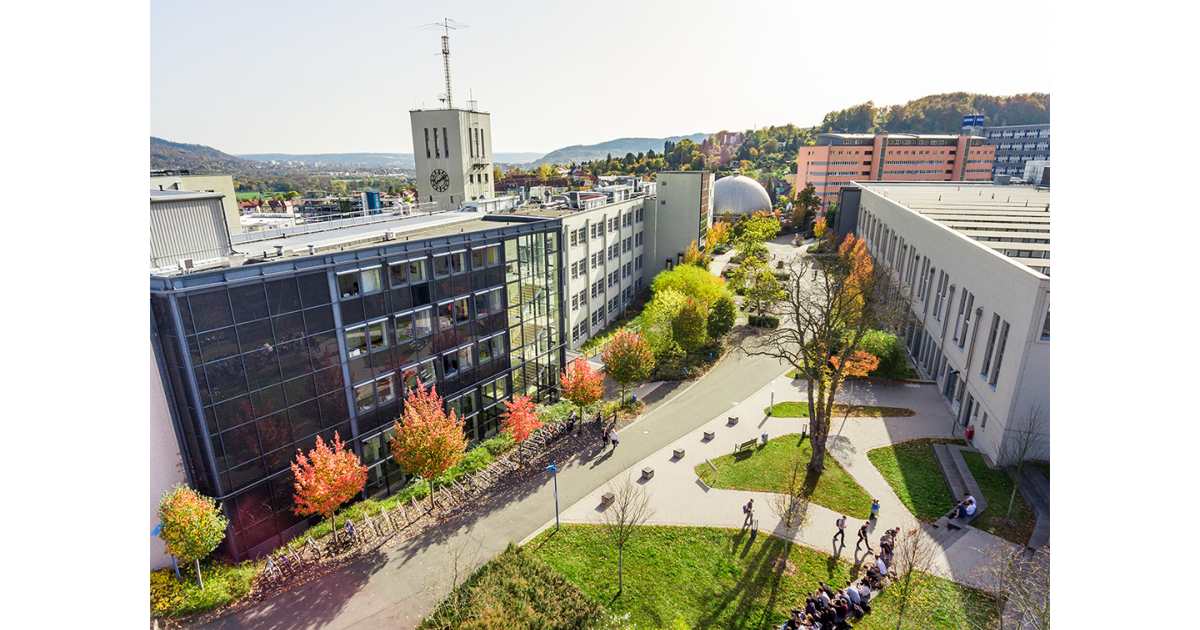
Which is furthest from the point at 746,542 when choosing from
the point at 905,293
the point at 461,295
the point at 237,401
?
the point at 905,293

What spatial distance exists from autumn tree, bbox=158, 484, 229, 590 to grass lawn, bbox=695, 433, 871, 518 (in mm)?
20975

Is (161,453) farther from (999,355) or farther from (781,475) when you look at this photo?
(999,355)

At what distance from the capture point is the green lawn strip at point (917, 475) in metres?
24.6

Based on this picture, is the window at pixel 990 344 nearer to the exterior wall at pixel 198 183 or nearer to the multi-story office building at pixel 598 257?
the multi-story office building at pixel 598 257

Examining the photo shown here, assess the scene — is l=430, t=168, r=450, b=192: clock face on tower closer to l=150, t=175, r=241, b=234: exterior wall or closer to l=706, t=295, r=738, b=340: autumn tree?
l=150, t=175, r=241, b=234: exterior wall

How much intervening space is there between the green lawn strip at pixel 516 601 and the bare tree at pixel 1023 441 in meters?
19.9

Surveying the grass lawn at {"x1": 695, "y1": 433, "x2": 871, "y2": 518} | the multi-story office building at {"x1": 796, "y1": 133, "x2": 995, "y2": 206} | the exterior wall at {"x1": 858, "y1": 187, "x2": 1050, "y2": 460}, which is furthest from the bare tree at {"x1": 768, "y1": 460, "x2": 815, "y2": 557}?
the multi-story office building at {"x1": 796, "y1": 133, "x2": 995, "y2": 206}

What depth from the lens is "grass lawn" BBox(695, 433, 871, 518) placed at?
83.1ft

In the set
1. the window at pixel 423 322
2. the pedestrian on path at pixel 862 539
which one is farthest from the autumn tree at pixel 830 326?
the window at pixel 423 322

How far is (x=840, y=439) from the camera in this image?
30.9 m

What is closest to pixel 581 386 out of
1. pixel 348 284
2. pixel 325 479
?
pixel 348 284
